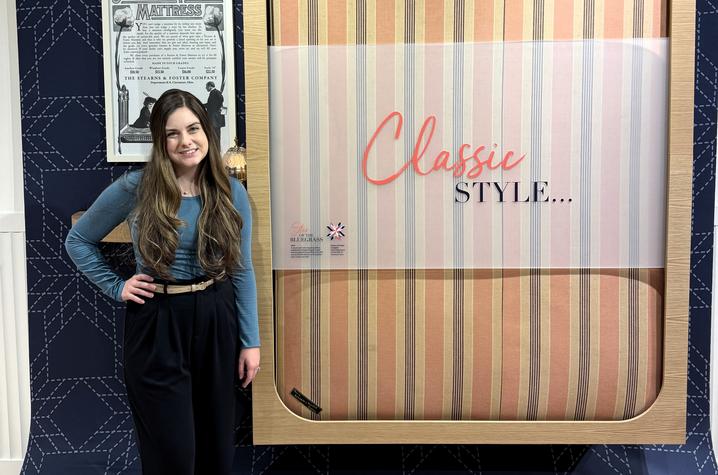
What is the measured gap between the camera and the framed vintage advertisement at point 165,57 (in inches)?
83.3

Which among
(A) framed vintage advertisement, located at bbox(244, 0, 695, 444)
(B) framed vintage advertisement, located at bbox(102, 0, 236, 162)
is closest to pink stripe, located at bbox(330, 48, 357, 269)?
(A) framed vintage advertisement, located at bbox(244, 0, 695, 444)

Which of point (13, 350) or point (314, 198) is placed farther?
point (13, 350)

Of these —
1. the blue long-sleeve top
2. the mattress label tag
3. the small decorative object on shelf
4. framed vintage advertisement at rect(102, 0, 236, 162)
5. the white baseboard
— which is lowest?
the white baseboard

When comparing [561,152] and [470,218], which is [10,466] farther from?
[561,152]

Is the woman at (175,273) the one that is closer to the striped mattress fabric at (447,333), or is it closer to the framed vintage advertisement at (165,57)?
the striped mattress fabric at (447,333)

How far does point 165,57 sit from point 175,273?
0.92m

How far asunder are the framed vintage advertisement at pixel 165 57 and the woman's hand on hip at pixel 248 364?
78cm

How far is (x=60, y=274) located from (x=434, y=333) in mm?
1389

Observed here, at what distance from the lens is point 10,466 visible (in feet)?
7.47

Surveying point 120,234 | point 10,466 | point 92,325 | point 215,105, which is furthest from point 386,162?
point 10,466

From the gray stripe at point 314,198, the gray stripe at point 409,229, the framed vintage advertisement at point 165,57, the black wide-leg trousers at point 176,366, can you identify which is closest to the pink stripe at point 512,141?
the gray stripe at point 409,229

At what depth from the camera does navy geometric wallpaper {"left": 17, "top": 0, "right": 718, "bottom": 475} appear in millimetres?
2131

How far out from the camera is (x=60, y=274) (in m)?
2.23

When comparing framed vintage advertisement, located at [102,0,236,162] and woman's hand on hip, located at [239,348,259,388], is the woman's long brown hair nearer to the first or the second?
woman's hand on hip, located at [239,348,259,388]
